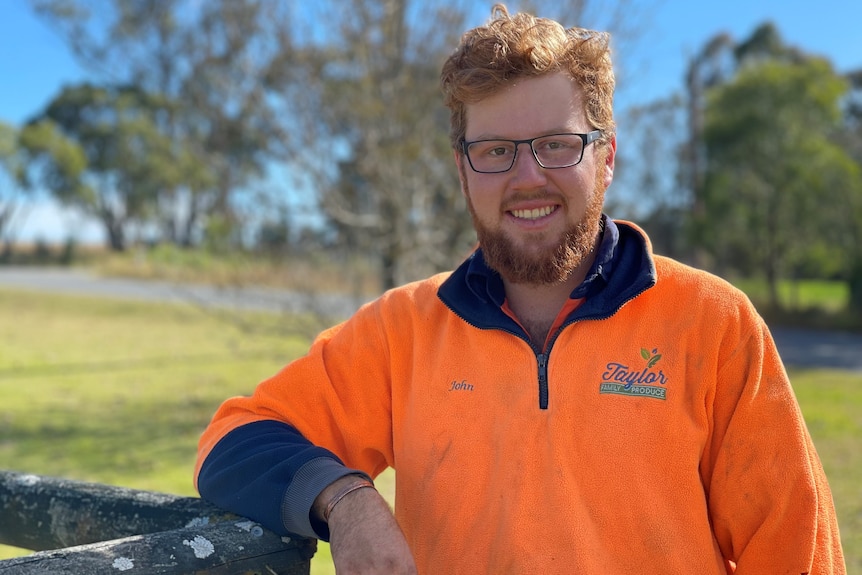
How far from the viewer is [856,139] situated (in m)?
17.4

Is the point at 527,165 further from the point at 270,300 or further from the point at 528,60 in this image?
the point at 270,300

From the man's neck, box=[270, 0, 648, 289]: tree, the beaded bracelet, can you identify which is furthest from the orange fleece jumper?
box=[270, 0, 648, 289]: tree

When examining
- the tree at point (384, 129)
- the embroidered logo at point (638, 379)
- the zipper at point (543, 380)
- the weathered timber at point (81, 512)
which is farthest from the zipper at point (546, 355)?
the tree at point (384, 129)

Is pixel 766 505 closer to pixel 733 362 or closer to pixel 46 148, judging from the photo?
pixel 733 362

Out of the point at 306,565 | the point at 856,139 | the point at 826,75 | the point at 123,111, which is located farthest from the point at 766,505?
the point at 123,111

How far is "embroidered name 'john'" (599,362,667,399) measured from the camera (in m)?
1.75

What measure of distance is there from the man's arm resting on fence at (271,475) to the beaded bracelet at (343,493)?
2 centimetres

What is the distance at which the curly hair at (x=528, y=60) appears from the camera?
1.88m

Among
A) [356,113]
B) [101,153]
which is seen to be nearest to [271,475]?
[356,113]

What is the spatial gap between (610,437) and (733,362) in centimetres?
29

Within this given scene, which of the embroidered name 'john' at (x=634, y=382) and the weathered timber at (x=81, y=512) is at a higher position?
the embroidered name 'john' at (x=634, y=382)

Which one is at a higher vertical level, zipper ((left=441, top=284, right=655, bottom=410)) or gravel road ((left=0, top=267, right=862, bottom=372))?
zipper ((left=441, top=284, right=655, bottom=410))

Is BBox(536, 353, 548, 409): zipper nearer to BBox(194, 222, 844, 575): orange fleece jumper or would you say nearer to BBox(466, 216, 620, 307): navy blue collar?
BBox(194, 222, 844, 575): orange fleece jumper

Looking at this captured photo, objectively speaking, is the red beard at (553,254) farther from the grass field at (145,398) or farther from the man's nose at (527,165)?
the grass field at (145,398)
